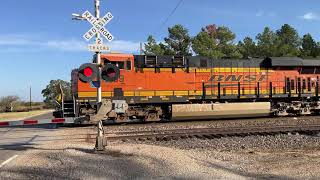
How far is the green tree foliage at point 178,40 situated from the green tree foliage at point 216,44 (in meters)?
2.25

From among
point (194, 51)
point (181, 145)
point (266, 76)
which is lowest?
point (181, 145)

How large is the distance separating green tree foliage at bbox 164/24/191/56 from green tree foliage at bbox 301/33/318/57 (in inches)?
866

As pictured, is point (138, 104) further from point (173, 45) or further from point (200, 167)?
point (173, 45)

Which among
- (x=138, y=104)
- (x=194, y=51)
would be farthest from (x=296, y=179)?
(x=194, y=51)

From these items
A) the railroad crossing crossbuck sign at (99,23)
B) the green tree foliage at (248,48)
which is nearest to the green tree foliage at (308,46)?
the green tree foliage at (248,48)

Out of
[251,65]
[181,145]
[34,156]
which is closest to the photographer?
[34,156]

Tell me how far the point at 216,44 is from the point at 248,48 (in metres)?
7.33

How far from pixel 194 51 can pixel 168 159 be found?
5809 centimetres

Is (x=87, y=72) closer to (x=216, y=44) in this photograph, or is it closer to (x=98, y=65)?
(x=98, y=65)

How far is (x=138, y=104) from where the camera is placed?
76.8 feet

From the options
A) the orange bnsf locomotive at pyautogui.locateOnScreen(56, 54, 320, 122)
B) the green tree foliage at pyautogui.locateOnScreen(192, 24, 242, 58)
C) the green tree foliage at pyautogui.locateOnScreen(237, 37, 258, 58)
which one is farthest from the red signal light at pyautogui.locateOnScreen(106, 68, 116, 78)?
the green tree foliage at pyautogui.locateOnScreen(237, 37, 258, 58)

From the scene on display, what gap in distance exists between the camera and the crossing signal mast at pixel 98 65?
11.5 m

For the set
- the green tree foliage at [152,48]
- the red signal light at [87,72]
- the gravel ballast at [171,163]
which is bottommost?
the gravel ballast at [171,163]

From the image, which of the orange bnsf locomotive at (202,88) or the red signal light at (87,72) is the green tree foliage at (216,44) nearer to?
the orange bnsf locomotive at (202,88)
